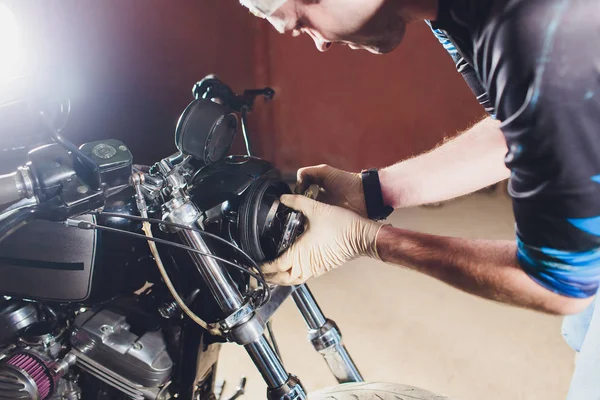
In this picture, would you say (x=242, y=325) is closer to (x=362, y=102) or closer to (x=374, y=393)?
(x=374, y=393)

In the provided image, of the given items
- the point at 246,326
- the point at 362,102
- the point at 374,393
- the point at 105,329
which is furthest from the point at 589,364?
the point at 362,102

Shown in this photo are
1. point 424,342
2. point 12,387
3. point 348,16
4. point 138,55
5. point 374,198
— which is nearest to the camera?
point 348,16

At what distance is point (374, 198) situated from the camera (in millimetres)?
1175

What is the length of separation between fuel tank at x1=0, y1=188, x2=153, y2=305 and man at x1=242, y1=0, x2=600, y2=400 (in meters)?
0.31

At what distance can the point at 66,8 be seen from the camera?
2500mm

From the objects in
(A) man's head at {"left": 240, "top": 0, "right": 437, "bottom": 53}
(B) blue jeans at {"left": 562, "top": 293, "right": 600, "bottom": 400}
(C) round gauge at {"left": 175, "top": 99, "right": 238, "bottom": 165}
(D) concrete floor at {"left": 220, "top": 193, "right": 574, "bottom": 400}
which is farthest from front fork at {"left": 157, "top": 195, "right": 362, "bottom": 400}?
(D) concrete floor at {"left": 220, "top": 193, "right": 574, "bottom": 400}

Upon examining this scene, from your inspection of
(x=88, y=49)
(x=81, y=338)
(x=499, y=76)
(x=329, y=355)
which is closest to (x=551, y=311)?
(x=499, y=76)

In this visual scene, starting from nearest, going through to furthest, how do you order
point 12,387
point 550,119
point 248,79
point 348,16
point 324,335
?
1. point 550,119
2. point 348,16
3. point 12,387
4. point 324,335
5. point 248,79

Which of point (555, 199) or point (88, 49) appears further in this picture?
point (88, 49)

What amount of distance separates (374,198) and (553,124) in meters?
0.61

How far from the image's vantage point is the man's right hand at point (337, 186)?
1197 mm

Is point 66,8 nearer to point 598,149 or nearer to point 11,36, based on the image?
point 11,36

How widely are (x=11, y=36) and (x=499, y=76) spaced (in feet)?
2.74

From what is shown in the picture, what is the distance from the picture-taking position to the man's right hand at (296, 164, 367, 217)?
1197mm
